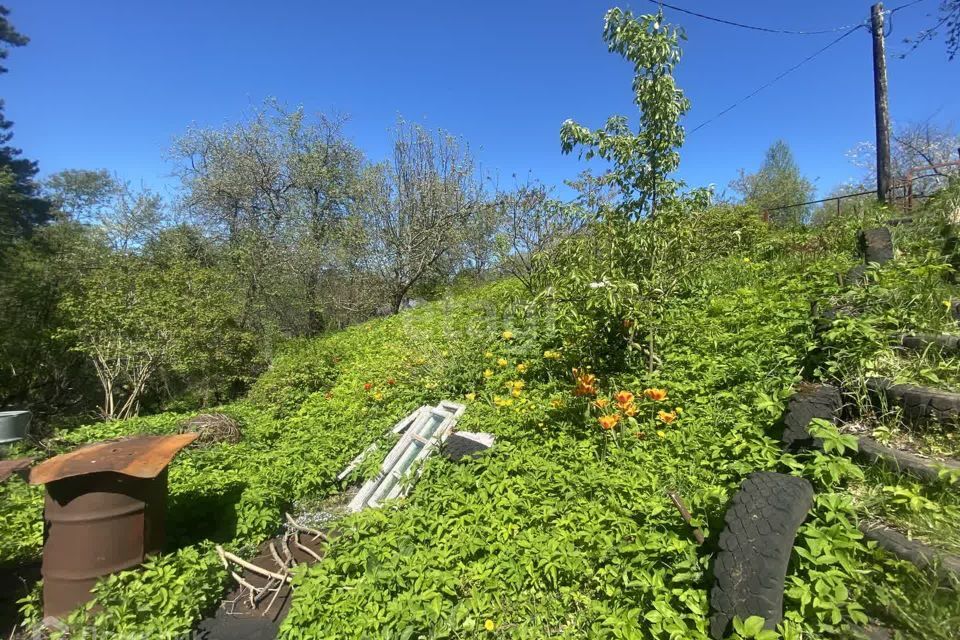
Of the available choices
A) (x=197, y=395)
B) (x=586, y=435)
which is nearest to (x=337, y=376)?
(x=197, y=395)

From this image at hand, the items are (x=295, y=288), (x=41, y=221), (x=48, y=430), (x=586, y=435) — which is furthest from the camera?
(x=295, y=288)

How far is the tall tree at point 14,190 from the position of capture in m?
10.4

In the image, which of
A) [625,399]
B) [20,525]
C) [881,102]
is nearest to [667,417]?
[625,399]

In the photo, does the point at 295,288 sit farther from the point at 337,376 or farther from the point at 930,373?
the point at 930,373

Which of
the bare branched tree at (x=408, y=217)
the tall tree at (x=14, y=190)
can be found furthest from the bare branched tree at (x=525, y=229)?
the tall tree at (x=14, y=190)

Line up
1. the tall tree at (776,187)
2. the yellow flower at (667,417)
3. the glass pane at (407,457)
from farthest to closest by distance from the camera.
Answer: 1. the tall tree at (776,187)
2. the glass pane at (407,457)
3. the yellow flower at (667,417)

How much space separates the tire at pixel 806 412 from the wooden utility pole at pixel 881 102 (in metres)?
9.29

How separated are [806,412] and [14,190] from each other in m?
16.2

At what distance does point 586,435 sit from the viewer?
3.36 m

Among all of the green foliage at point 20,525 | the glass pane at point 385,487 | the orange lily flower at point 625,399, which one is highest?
the orange lily flower at point 625,399

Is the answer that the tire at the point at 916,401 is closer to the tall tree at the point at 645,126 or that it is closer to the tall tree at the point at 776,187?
the tall tree at the point at 645,126

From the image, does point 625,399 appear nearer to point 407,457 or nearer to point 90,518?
point 407,457

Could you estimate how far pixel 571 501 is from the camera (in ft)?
8.73

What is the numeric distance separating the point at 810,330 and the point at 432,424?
124 inches
